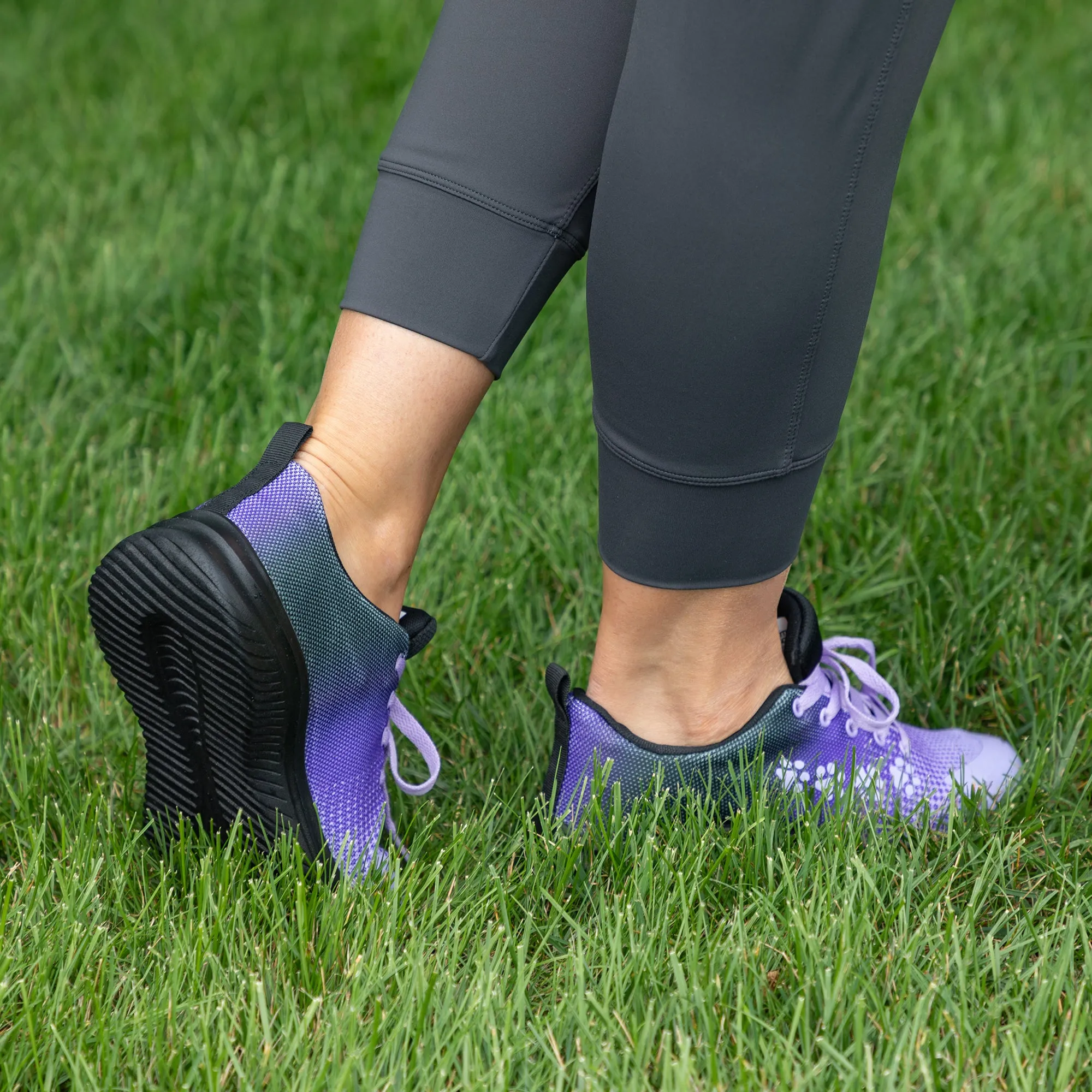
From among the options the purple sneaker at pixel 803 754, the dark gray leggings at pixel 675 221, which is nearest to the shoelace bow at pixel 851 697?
the purple sneaker at pixel 803 754

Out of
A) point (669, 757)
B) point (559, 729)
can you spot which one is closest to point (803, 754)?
point (669, 757)

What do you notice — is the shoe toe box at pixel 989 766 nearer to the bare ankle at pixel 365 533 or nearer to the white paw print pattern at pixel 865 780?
the white paw print pattern at pixel 865 780

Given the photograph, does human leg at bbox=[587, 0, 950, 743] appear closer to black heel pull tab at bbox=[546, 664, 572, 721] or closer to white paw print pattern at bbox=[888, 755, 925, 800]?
black heel pull tab at bbox=[546, 664, 572, 721]

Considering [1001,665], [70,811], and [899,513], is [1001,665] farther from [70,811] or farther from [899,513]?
[70,811]

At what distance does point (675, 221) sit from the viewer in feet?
3.08

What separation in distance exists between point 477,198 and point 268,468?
1.06 ft

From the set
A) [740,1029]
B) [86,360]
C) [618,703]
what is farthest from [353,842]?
[86,360]

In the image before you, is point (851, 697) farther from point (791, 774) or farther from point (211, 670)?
point (211, 670)

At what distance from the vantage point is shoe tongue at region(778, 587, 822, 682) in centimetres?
130

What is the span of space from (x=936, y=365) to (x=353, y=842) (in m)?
1.45

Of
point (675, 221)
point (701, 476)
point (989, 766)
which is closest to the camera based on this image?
point (675, 221)

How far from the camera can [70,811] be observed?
1318mm

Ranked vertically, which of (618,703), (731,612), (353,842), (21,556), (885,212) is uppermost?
(885,212)

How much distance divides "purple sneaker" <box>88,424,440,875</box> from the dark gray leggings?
24 centimetres
